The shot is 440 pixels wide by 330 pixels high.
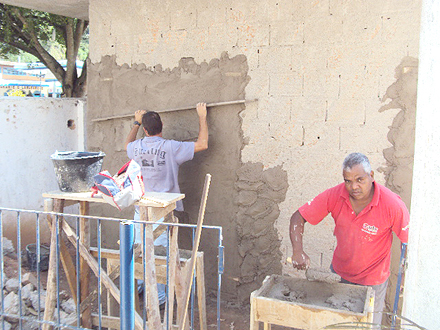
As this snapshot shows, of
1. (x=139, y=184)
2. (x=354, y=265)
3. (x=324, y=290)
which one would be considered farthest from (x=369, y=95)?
(x=139, y=184)

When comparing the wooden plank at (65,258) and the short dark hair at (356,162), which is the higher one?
the short dark hair at (356,162)

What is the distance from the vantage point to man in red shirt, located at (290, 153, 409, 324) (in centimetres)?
320

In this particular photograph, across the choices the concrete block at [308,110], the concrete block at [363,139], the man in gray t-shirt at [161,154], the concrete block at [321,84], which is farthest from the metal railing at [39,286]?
the concrete block at [321,84]

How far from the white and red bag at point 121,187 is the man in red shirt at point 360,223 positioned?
127 centimetres

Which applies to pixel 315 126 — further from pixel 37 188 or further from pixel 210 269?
pixel 37 188

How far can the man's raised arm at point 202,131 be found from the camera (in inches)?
181

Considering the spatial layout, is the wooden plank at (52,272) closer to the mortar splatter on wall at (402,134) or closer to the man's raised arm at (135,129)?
the man's raised arm at (135,129)

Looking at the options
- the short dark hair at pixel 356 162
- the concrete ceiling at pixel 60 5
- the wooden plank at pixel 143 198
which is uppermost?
the concrete ceiling at pixel 60 5

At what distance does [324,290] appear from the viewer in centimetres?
307

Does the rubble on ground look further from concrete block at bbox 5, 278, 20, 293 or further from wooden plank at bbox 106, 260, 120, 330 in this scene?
wooden plank at bbox 106, 260, 120, 330

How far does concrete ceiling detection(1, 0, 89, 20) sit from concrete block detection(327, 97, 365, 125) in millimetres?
3739

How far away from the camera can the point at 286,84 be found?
4.45 metres

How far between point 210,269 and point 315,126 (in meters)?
2.03

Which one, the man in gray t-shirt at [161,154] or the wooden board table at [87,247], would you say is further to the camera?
the man in gray t-shirt at [161,154]
